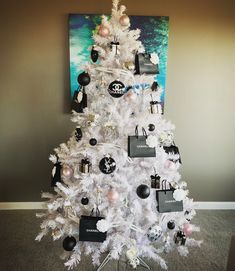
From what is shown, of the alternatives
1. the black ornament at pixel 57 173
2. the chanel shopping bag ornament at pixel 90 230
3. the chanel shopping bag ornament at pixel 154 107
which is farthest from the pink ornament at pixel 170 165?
the black ornament at pixel 57 173

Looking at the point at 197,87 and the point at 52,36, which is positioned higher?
the point at 52,36

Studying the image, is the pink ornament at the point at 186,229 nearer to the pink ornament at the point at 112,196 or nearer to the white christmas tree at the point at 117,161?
the white christmas tree at the point at 117,161

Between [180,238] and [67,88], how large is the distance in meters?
1.67

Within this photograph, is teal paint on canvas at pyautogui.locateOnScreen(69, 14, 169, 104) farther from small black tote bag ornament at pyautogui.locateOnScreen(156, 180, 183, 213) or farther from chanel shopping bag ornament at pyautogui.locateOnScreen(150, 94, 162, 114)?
small black tote bag ornament at pyautogui.locateOnScreen(156, 180, 183, 213)

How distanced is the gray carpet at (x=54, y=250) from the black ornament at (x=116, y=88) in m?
1.29

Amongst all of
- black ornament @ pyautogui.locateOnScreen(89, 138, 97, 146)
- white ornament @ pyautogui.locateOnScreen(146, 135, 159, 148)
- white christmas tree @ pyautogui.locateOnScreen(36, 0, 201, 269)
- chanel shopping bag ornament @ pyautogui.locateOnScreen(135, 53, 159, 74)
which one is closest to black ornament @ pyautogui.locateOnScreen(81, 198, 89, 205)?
white christmas tree @ pyautogui.locateOnScreen(36, 0, 201, 269)

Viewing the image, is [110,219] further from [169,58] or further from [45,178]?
[169,58]

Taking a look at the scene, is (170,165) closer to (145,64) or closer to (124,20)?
(145,64)

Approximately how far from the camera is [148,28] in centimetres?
279

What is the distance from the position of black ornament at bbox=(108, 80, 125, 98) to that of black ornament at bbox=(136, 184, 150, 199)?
24.0 inches

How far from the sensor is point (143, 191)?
77.8 inches

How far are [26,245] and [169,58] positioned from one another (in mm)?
2084

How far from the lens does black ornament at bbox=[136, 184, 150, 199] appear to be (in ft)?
6.48

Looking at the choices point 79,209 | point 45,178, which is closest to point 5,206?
point 45,178
